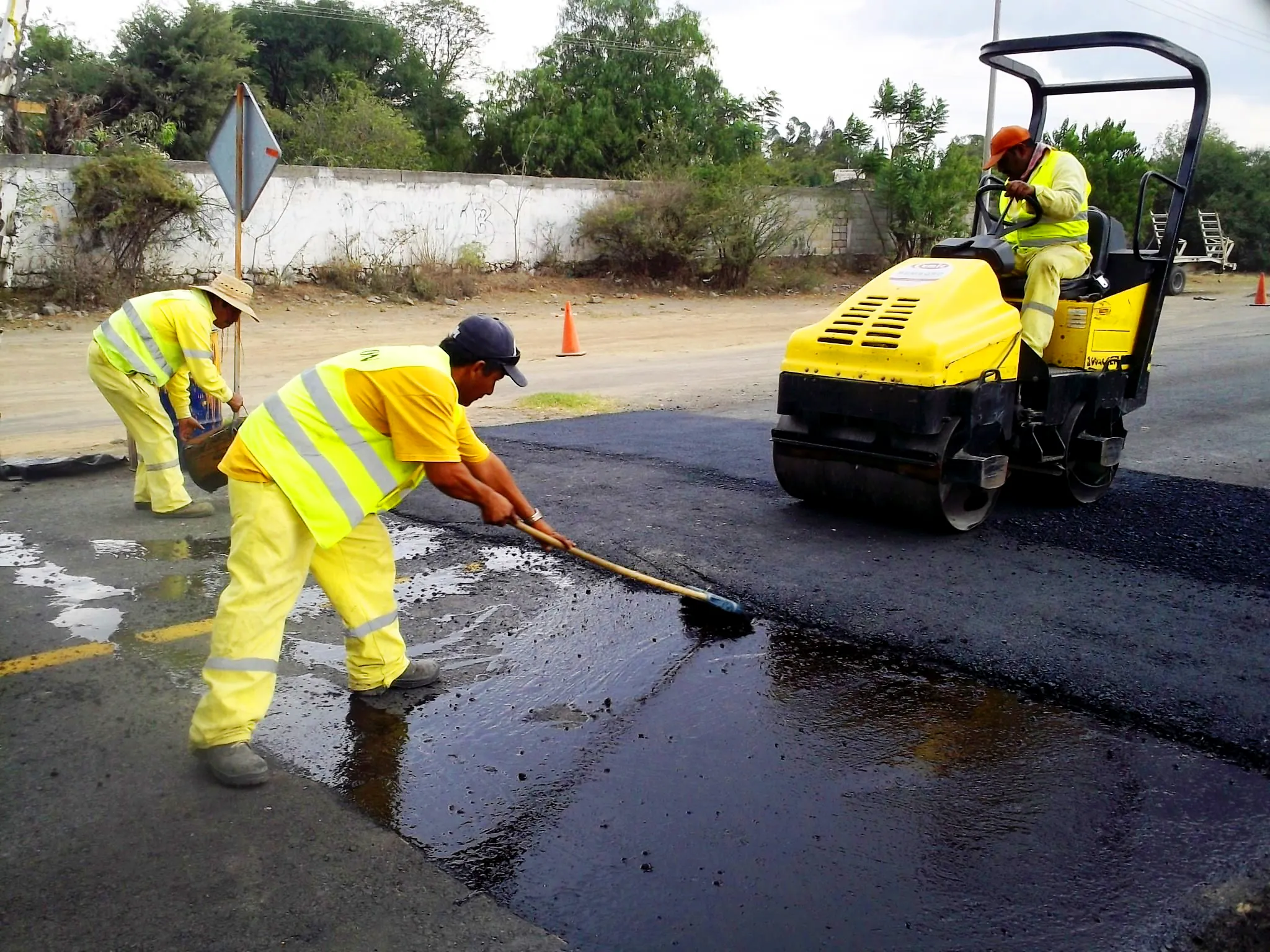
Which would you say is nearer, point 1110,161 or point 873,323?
point 873,323

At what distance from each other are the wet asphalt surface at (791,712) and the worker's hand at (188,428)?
0.58m

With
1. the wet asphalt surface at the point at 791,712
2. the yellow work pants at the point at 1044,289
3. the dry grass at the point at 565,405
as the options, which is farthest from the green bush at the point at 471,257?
the yellow work pants at the point at 1044,289

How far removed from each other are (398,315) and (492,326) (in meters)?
14.1

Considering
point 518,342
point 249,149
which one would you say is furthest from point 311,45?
point 249,149

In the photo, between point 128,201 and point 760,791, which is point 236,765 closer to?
point 760,791

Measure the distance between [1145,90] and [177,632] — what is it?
5970 millimetres

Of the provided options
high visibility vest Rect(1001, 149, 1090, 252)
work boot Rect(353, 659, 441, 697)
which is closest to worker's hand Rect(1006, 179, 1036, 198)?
high visibility vest Rect(1001, 149, 1090, 252)

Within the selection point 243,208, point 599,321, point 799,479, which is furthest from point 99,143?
point 799,479

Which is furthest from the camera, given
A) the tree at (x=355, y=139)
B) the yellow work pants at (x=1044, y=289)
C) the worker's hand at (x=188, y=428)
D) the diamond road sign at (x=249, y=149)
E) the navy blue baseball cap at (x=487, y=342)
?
the tree at (x=355, y=139)

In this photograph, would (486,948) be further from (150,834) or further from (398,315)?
(398,315)

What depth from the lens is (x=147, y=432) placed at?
20.4 ft

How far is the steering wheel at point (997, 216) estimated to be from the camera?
231 inches

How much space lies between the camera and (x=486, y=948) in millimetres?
2545

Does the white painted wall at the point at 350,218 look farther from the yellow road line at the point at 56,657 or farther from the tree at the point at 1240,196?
the tree at the point at 1240,196
